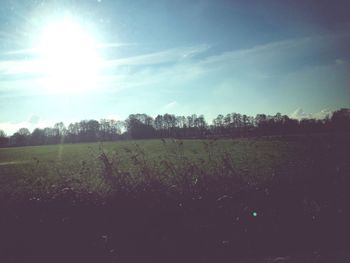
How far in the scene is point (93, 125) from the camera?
160500 millimetres

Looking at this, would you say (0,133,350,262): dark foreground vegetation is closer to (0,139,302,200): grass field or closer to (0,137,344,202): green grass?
(0,137,344,202): green grass

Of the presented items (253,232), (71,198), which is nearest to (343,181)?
(253,232)

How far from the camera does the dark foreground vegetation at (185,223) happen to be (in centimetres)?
490

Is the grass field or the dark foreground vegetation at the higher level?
the grass field

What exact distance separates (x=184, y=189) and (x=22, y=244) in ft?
12.3

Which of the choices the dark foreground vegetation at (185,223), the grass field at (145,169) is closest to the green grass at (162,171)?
the grass field at (145,169)

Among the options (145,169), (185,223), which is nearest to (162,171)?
(145,169)

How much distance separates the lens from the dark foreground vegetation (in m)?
4.90

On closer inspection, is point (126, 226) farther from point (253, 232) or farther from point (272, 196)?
point (272, 196)

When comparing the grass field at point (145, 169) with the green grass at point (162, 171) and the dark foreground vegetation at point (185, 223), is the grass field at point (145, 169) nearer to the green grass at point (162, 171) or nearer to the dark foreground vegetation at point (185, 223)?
the green grass at point (162, 171)

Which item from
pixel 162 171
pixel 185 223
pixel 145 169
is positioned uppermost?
pixel 145 169

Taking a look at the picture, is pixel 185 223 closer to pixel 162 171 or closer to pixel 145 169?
pixel 145 169

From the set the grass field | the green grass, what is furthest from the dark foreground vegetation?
the grass field

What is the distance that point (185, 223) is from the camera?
543cm
